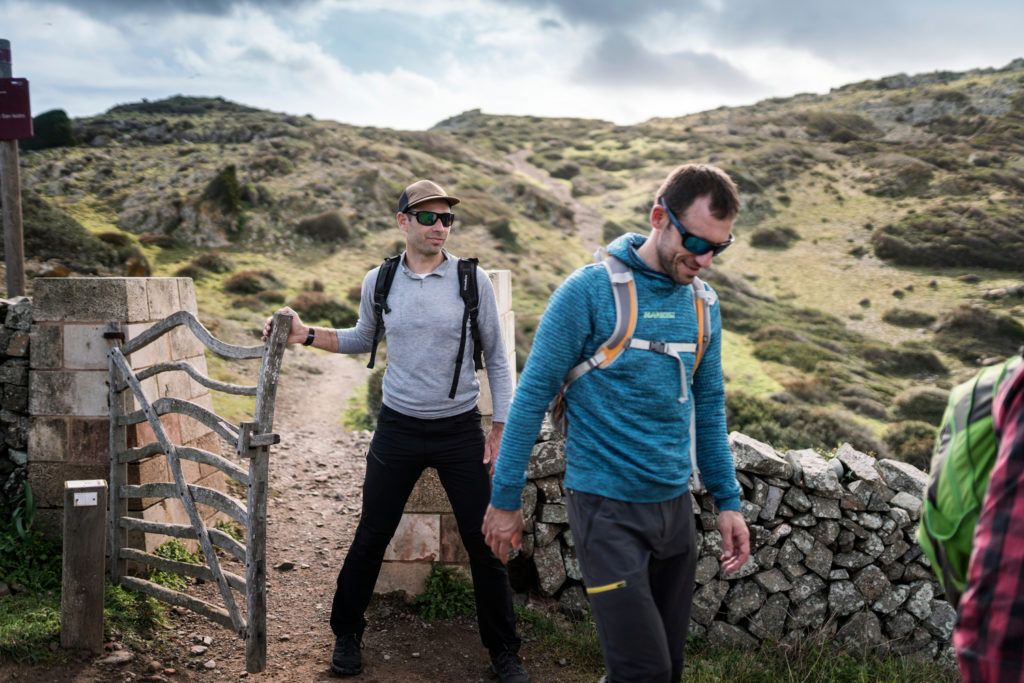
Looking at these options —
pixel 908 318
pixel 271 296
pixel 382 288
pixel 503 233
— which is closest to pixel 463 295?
pixel 382 288

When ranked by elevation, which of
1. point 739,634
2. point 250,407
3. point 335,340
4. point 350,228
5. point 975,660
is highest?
point 350,228

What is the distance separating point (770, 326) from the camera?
25531 mm

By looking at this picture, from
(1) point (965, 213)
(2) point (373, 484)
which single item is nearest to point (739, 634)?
(2) point (373, 484)

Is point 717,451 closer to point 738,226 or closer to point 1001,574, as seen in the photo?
point 1001,574

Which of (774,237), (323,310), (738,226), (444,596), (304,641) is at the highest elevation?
(738,226)

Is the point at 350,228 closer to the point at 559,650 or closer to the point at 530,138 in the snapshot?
the point at 559,650

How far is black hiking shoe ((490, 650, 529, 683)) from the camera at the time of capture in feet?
12.5

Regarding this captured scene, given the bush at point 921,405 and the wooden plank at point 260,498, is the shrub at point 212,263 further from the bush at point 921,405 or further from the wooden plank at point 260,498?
the bush at point 921,405

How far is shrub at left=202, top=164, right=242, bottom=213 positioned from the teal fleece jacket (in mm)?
26665

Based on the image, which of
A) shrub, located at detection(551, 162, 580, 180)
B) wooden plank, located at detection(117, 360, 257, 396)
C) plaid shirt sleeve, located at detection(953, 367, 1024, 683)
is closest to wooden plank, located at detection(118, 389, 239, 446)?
wooden plank, located at detection(117, 360, 257, 396)

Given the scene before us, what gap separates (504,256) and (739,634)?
26.5 meters

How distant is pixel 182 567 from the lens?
4.31 meters

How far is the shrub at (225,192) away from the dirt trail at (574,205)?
577 inches

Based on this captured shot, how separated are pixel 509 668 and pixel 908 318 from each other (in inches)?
1187
